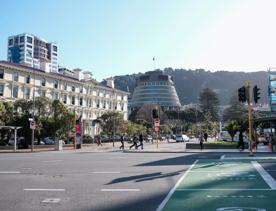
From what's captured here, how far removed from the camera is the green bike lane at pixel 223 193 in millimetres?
8547

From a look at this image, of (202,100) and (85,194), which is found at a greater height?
(202,100)

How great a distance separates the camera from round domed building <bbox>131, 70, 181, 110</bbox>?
183 meters

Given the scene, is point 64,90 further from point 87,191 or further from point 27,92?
point 87,191

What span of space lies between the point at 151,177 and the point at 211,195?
451 cm

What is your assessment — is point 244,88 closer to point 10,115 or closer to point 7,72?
point 10,115

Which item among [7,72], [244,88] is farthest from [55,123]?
[244,88]

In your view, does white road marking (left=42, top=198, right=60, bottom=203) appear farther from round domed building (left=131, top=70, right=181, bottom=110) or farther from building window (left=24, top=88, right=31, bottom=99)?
round domed building (left=131, top=70, right=181, bottom=110)

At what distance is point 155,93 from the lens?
18312 centimetres

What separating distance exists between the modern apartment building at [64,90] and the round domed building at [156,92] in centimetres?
6633

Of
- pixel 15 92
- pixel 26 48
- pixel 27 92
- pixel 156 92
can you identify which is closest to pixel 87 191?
Result: pixel 15 92

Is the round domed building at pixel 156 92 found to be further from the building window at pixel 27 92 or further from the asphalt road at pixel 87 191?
the asphalt road at pixel 87 191

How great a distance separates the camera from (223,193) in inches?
404

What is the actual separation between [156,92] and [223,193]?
568 feet

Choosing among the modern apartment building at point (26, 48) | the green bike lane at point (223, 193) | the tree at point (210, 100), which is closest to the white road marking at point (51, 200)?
the green bike lane at point (223, 193)
